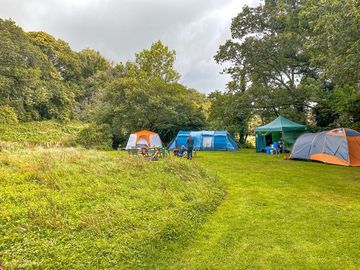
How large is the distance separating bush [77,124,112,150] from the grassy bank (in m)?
13.8

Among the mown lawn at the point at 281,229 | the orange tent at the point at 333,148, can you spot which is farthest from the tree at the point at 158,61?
the mown lawn at the point at 281,229

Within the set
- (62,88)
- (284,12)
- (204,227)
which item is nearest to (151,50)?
(62,88)

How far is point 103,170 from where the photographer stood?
5.89 metres

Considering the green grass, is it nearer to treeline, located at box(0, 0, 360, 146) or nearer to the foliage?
treeline, located at box(0, 0, 360, 146)

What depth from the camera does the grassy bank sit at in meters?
2.93

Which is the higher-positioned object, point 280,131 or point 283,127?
point 283,127

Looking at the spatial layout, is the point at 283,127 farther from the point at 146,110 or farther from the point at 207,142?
the point at 146,110

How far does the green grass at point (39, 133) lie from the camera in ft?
65.7

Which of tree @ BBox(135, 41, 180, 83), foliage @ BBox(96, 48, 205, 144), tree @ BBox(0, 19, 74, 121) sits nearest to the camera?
foliage @ BBox(96, 48, 205, 144)

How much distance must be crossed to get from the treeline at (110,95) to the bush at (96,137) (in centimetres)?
10

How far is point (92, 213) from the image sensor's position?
379 centimetres

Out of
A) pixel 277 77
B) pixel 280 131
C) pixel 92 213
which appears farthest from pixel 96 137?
pixel 92 213

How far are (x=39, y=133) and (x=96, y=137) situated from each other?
7402 millimetres

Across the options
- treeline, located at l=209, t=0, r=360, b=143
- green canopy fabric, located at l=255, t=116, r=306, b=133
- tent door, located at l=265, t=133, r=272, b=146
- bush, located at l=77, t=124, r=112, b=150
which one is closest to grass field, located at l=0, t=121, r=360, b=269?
green canopy fabric, located at l=255, t=116, r=306, b=133
